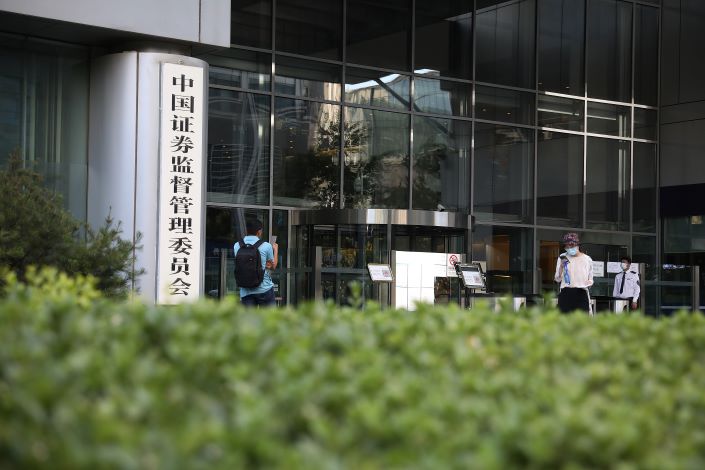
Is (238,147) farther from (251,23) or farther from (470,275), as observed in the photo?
(470,275)

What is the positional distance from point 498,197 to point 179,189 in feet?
38.0

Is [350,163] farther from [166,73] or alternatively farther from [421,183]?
[166,73]

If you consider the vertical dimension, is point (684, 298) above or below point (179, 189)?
below

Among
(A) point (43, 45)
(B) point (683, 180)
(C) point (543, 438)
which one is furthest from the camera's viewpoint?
(B) point (683, 180)

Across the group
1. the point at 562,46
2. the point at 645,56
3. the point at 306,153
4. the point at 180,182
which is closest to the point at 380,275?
the point at 180,182

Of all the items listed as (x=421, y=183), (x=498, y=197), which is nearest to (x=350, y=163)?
(x=421, y=183)

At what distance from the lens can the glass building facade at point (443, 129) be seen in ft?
70.0

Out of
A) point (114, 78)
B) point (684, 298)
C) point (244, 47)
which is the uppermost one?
point (244, 47)

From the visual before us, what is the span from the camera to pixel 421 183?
78.1 ft

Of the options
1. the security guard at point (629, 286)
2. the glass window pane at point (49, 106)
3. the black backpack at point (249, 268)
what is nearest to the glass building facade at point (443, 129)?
the black backpack at point (249, 268)

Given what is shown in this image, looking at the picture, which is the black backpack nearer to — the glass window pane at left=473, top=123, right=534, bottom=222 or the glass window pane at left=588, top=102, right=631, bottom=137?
the glass window pane at left=473, top=123, right=534, bottom=222

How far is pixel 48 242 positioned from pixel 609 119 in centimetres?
1897

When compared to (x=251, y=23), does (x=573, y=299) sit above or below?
below

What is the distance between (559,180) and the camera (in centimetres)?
2633
